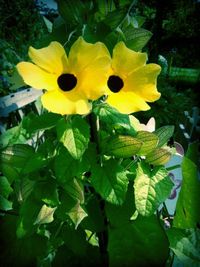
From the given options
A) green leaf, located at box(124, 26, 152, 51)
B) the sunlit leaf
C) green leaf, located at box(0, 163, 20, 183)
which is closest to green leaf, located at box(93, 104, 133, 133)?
the sunlit leaf

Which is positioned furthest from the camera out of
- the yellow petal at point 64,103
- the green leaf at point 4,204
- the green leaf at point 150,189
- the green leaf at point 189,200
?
the green leaf at point 4,204

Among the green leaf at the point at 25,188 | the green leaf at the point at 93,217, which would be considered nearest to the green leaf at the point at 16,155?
the green leaf at the point at 25,188

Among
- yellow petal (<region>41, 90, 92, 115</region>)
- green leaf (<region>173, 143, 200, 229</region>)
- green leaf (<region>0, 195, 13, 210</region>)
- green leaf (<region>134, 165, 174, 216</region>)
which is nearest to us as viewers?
yellow petal (<region>41, 90, 92, 115</region>)

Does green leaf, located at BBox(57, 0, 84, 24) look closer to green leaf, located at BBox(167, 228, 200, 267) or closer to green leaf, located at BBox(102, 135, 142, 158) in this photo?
green leaf, located at BBox(102, 135, 142, 158)

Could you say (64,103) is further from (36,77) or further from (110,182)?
(110,182)

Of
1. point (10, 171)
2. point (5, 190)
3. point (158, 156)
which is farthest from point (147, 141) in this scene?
point (5, 190)

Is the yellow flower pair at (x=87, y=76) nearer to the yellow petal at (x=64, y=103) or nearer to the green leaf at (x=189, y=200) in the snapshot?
the yellow petal at (x=64, y=103)

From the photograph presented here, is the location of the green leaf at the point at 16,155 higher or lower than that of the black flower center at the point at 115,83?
lower

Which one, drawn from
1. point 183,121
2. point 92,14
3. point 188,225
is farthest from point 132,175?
point 183,121
